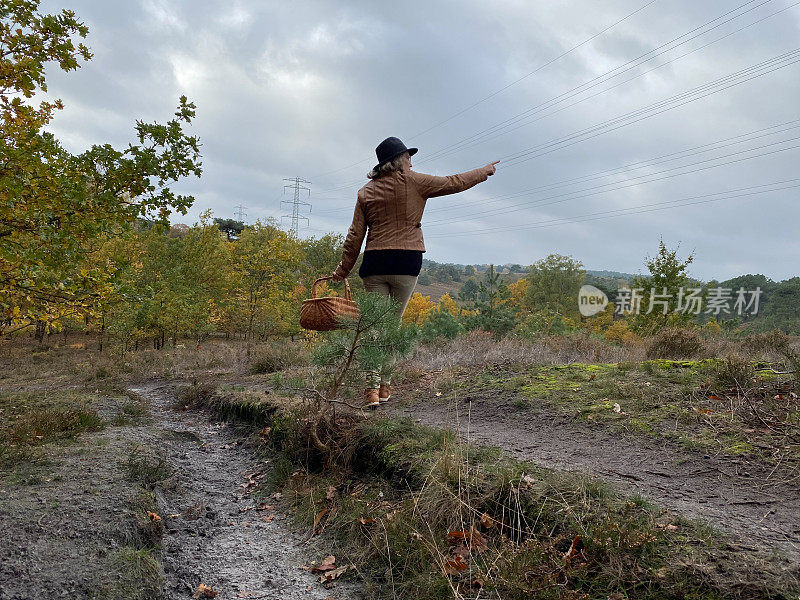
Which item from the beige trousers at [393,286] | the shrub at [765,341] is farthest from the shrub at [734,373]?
the shrub at [765,341]

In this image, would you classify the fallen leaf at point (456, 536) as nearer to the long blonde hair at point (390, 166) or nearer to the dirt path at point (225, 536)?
the dirt path at point (225, 536)

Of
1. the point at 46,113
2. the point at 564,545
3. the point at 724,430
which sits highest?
the point at 46,113

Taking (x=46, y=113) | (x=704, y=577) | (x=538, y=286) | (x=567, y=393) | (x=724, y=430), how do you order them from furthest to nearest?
1. (x=538, y=286)
2. (x=46, y=113)
3. (x=567, y=393)
4. (x=724, y=430)
5. (x=704, y=577)

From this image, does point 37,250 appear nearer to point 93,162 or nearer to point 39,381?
point 93,162

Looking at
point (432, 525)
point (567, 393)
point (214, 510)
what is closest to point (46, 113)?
point (214, 510)

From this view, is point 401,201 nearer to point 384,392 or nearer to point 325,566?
point 384,392

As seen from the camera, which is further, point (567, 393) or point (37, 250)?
point (567, 393)

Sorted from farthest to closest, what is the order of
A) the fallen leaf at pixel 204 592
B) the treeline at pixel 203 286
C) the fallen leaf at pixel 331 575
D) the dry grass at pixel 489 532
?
the treeline at pixel 203 286 < the fallen leaf at pixel 331 575 < the fallen leaf at pixel 204 592 < the dry grass at pixel 489 532

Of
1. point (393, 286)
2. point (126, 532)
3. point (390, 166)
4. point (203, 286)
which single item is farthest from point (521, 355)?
point (203, 286)

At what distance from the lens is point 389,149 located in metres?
4.29

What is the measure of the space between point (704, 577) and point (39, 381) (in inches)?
523

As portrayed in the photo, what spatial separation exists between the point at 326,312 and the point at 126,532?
1.84m

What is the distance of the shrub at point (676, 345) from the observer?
6.43 meters

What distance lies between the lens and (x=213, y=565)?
268 centimetres
